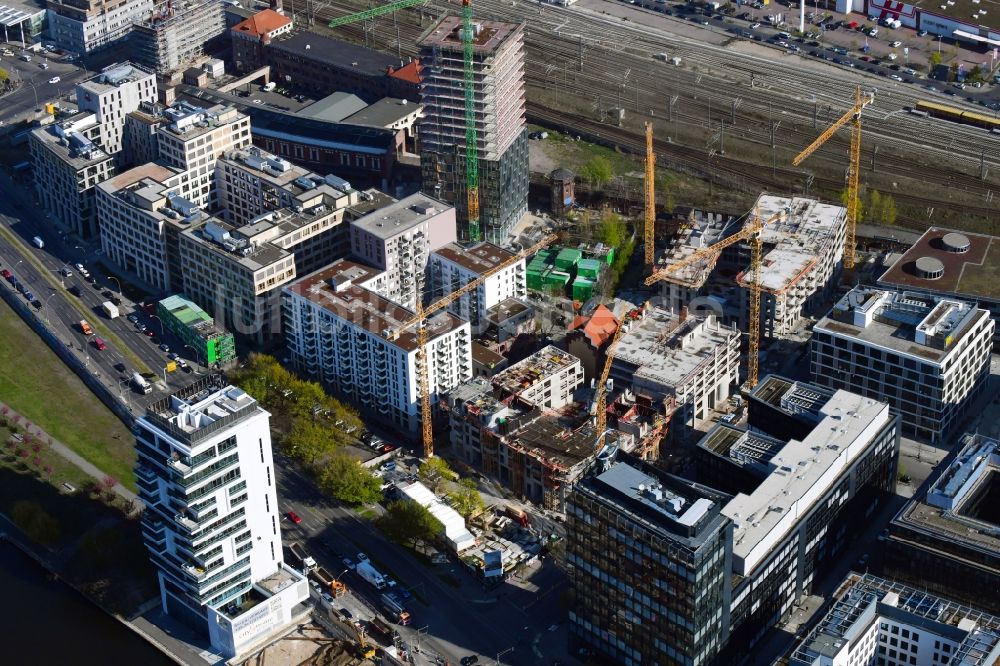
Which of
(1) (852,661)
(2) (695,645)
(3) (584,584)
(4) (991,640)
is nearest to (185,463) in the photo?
(3) (584,584)

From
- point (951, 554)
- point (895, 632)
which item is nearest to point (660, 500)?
point (895, 632)

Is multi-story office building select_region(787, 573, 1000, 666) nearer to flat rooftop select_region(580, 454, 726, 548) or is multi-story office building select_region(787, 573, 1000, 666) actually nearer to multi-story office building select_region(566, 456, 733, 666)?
multi-story office building select_region(566, 456, 733, 666)

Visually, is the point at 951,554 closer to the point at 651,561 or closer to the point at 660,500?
the point at 660,500

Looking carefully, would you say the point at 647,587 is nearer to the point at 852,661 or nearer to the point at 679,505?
the point at 679,505

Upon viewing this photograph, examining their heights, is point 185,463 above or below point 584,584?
above

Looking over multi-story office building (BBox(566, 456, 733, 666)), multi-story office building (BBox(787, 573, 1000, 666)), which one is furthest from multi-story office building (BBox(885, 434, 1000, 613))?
multi-story office building (BBox(566, 456, 733, 666))

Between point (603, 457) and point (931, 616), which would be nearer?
point (931, 616)
